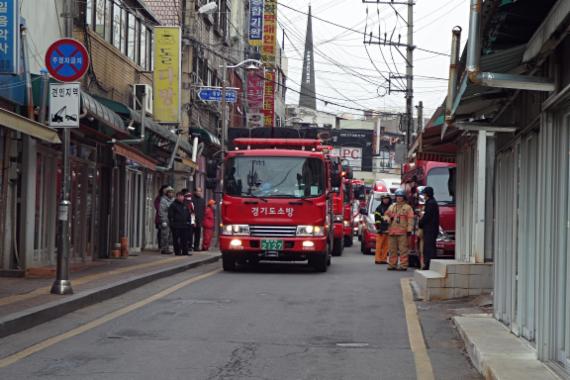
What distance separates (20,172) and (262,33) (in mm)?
30127

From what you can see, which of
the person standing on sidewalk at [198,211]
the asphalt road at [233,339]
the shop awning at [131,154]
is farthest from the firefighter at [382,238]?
the asphalt road at [233,339]

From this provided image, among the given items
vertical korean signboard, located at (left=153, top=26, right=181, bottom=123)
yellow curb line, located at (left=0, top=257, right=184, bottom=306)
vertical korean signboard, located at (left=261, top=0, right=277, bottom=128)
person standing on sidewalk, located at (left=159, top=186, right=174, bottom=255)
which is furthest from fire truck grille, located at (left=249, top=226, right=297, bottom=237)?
vertical korean signboard, located at (left=261, top=0, right=277, bottom=128)

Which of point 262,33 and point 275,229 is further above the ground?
point 262,33

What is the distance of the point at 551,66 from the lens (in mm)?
7648

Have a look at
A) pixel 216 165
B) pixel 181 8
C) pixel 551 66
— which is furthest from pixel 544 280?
pixel 181 8

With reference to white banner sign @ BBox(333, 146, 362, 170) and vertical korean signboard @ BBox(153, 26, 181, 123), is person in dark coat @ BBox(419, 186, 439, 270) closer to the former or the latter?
vertical korean signboard @ BBox(153, 26, 181, 123)

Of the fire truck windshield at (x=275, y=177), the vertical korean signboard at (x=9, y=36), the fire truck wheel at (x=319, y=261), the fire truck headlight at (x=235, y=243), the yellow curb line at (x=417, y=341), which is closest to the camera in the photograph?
the yellow curb line at (x=417, y=341)

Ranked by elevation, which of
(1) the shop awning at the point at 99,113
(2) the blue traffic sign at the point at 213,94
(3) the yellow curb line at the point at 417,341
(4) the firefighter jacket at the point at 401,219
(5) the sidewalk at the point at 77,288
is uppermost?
(2) the blue traffic sign at the point at 213,94

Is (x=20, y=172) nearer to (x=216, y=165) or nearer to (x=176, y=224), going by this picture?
(x=216, y=165)

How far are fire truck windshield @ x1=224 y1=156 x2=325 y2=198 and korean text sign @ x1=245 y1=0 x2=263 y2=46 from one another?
86.3ft

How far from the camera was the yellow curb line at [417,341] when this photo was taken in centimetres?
873

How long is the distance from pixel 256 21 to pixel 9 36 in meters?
31.7

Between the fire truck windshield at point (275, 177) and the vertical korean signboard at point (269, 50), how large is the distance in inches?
1054

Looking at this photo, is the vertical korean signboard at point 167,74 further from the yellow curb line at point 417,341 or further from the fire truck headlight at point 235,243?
the yellow curb line at point 417,341
